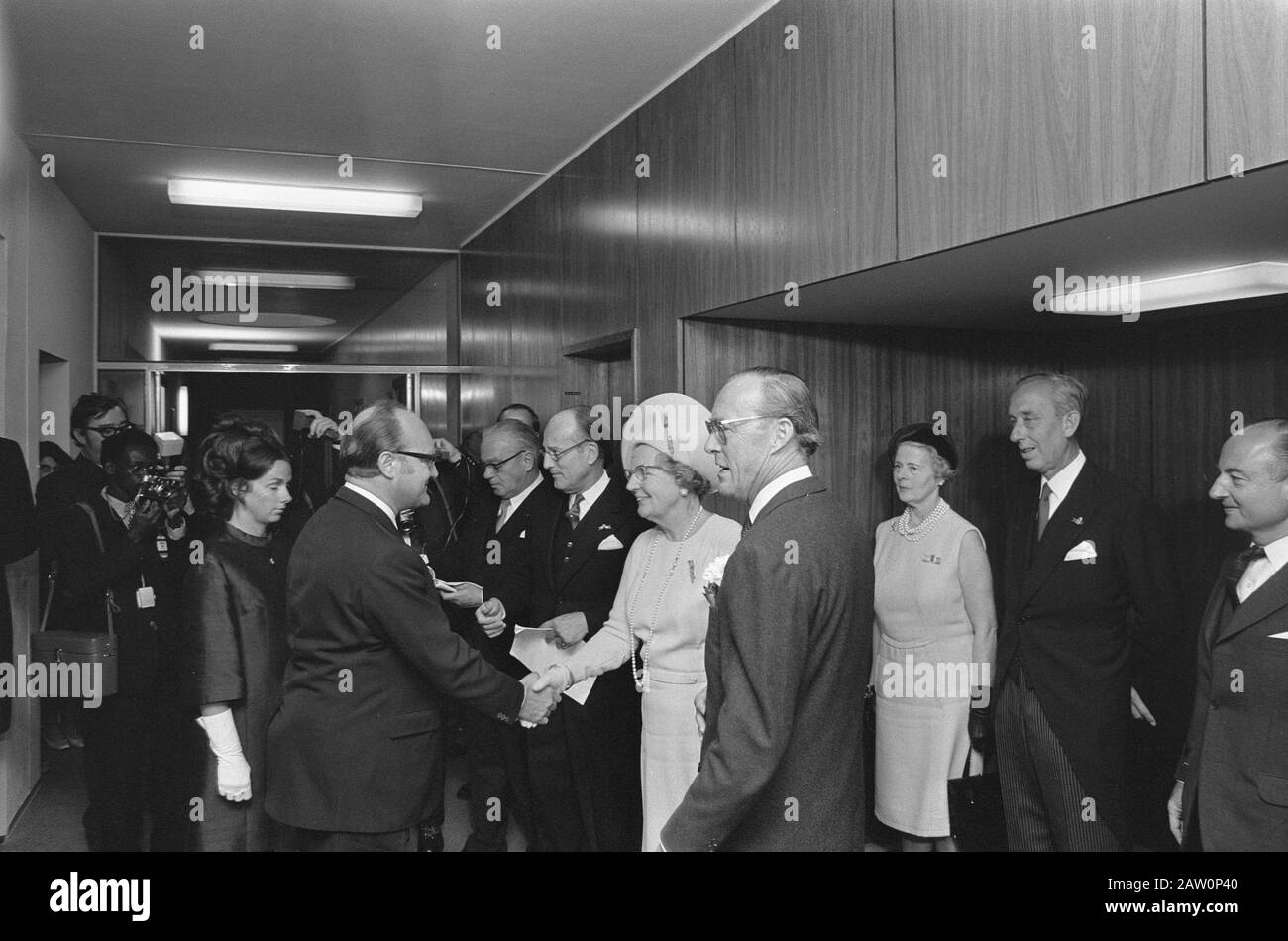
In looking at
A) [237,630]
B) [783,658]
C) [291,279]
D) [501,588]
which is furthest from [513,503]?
[291,279]

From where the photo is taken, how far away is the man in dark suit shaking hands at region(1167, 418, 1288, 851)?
1.95 metres

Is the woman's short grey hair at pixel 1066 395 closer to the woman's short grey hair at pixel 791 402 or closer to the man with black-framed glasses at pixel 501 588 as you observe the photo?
the woman's short grey hair at pixel 791 402

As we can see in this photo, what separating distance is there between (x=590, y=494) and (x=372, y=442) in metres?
1.08

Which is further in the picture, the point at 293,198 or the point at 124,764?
the point at 293,198

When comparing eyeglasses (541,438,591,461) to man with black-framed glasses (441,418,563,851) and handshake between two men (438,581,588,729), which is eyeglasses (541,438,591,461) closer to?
man with black-framed glasses (441,418,563,851)

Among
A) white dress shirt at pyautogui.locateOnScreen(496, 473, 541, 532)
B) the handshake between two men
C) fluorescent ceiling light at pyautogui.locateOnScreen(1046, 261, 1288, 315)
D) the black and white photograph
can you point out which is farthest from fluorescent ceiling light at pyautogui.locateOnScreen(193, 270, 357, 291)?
fluorescent ceiling light at pyautogui.locateOnScreen(1046, 261, 1288, 315)

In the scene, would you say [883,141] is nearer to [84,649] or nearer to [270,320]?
[84,649]

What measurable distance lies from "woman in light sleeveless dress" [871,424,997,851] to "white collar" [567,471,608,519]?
963 mm

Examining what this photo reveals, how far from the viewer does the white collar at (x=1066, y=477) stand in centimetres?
287

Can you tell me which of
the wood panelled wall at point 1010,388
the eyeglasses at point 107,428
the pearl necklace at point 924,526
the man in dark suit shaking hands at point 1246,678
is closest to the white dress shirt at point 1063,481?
the pearl necklace at point 924,526

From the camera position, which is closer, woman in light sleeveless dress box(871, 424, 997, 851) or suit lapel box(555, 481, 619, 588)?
woman in light sleeveless dress box(871, 424, 997, 851)

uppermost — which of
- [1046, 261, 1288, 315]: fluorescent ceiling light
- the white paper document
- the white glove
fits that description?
[1046, 261, 1288, 315]: fluorescent ceiling light

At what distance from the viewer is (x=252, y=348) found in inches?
240

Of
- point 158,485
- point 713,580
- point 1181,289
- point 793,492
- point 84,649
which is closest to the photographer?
point 793,492
